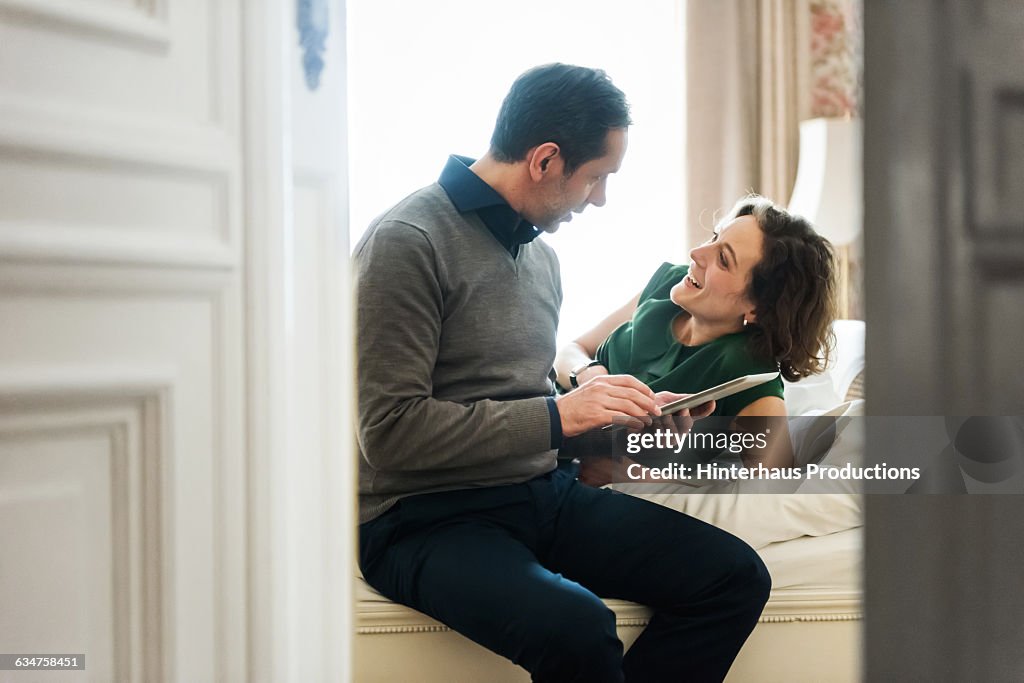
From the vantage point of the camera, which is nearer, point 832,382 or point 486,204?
point 486,204

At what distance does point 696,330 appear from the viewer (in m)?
1.45

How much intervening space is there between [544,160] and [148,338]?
895mm

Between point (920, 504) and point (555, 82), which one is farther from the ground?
point (555, 82)

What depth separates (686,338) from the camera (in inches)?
57.1

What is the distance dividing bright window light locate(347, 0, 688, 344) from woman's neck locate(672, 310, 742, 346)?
97 cm

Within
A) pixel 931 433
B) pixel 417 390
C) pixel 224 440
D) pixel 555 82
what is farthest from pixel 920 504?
pixel 555 82

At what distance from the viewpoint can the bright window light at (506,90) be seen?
2.46 metres

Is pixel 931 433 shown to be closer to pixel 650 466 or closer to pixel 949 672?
pixel 949 672

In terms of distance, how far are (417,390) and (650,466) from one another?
0.43m

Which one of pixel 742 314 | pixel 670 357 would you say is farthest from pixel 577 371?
pixel 742 314

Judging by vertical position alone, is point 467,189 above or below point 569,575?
above

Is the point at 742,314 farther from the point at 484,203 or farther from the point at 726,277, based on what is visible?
the point at 484,203

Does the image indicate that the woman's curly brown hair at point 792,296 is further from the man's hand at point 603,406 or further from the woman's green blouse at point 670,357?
the man's hand at point 603,406

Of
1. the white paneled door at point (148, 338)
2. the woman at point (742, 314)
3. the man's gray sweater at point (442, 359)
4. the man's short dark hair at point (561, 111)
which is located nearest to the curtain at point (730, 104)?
the woman at point (742, 314)
